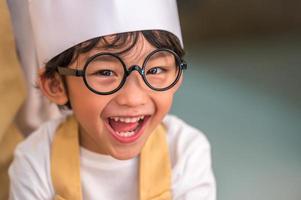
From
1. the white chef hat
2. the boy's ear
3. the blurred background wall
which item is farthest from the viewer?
the blurred background wall

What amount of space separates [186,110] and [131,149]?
0.87m

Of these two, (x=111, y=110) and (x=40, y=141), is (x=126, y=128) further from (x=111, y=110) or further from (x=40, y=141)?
(x=40, y=141)

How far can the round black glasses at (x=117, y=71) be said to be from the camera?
2.35 ft

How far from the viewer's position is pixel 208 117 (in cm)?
160

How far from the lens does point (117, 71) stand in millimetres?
724

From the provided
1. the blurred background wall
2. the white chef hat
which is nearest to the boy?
the white chef hat

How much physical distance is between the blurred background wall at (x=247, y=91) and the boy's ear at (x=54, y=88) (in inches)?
23.5

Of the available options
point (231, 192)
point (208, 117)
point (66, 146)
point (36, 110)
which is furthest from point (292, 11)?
point (66, 146)

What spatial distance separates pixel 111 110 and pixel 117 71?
0.07 metres

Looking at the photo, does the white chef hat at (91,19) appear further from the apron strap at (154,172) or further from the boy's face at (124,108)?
the apron strap at (154,172)

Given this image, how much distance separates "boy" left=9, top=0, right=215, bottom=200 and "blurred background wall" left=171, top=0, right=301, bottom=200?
0.42m

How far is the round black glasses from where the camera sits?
72 centimetres

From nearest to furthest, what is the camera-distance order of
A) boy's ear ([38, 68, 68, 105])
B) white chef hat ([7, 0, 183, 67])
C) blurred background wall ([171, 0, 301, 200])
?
white chef hat ([7, 0, 183, 67])
boy's ear ([38, 68, 68, 105])
blurred background wall ([171, 0, 301, 200])

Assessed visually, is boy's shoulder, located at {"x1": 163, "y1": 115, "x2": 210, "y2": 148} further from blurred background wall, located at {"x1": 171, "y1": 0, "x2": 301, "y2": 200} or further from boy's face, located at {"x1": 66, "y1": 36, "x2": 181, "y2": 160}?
blurred background wall, located at {"x1": 171, "y1": 0, "x2": 301, "y2": 200}
